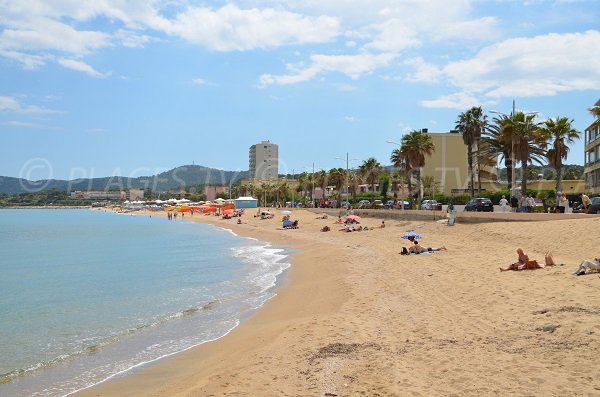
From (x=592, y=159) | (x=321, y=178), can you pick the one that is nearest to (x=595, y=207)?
(x=592, y=159)

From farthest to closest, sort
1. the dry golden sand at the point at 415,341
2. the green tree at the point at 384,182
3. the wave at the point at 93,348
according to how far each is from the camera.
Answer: the green tree at the point at 384,182, the wave at the point at 93,348, the dry golden sand at the point at 415,341

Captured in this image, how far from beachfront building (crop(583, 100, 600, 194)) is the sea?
3899 cm

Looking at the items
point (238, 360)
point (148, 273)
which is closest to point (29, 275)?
point (148, 273)

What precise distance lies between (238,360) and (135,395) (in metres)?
1.85

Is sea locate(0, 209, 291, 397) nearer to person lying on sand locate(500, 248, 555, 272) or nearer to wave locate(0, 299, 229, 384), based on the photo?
wave locate(0, 299, 229, 384)

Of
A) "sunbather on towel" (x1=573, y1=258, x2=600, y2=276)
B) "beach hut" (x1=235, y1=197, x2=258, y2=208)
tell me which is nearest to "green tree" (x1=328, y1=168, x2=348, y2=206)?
"beach hut" (x1=235, y1=197, x2=258, y2=208)

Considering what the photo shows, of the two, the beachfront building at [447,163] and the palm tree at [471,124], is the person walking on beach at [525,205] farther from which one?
the beachfront building at [447,163]

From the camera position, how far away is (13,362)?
34.0 feet

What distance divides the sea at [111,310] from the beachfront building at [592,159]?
39.0m

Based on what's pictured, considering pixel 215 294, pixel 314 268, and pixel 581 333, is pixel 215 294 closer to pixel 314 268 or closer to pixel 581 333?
pixel 314 268

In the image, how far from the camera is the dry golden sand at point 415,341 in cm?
647

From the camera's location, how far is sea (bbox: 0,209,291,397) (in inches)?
388

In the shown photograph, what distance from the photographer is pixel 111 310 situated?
51.0 ft

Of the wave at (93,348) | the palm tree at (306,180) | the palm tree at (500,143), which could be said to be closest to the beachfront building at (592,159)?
the palm tree at (500,143)
